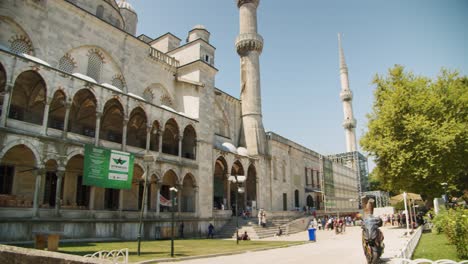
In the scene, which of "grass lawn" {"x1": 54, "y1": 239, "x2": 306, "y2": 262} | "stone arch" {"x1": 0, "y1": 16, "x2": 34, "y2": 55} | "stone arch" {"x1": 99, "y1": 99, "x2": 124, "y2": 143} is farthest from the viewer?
"stone arch" {"x1": 99, "y1": 99, "x2": 124, "y2": 143}

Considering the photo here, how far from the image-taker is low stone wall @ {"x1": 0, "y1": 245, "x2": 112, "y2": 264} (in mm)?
5621

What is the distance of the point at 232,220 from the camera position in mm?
30328

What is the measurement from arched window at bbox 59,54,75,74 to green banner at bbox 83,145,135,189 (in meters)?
6.33

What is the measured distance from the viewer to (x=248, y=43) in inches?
1459

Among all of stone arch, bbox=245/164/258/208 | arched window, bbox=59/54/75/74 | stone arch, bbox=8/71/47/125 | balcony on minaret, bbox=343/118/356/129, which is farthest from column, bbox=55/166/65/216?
balcony on minaret, bbox=343/118/356/129

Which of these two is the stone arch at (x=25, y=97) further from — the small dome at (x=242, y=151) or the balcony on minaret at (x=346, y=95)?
the balcony on minaret at (x=346, y=95)

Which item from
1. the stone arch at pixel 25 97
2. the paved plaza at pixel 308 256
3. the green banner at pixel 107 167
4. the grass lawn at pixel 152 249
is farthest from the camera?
the stone arch at pixel 25 97

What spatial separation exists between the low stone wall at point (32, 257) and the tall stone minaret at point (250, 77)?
100 feet

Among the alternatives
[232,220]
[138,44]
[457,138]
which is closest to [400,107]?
[457,138]

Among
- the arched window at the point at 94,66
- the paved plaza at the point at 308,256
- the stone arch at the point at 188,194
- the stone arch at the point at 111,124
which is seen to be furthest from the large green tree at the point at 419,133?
the arched window at the point at 94,66

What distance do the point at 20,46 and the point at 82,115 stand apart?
6.44 m

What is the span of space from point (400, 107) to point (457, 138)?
4242 mm

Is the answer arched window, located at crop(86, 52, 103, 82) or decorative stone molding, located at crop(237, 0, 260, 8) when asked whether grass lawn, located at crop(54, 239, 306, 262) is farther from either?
decorative stone molding, located at crop(237, 0, 260, 8)

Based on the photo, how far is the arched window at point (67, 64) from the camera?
20.9 meters
